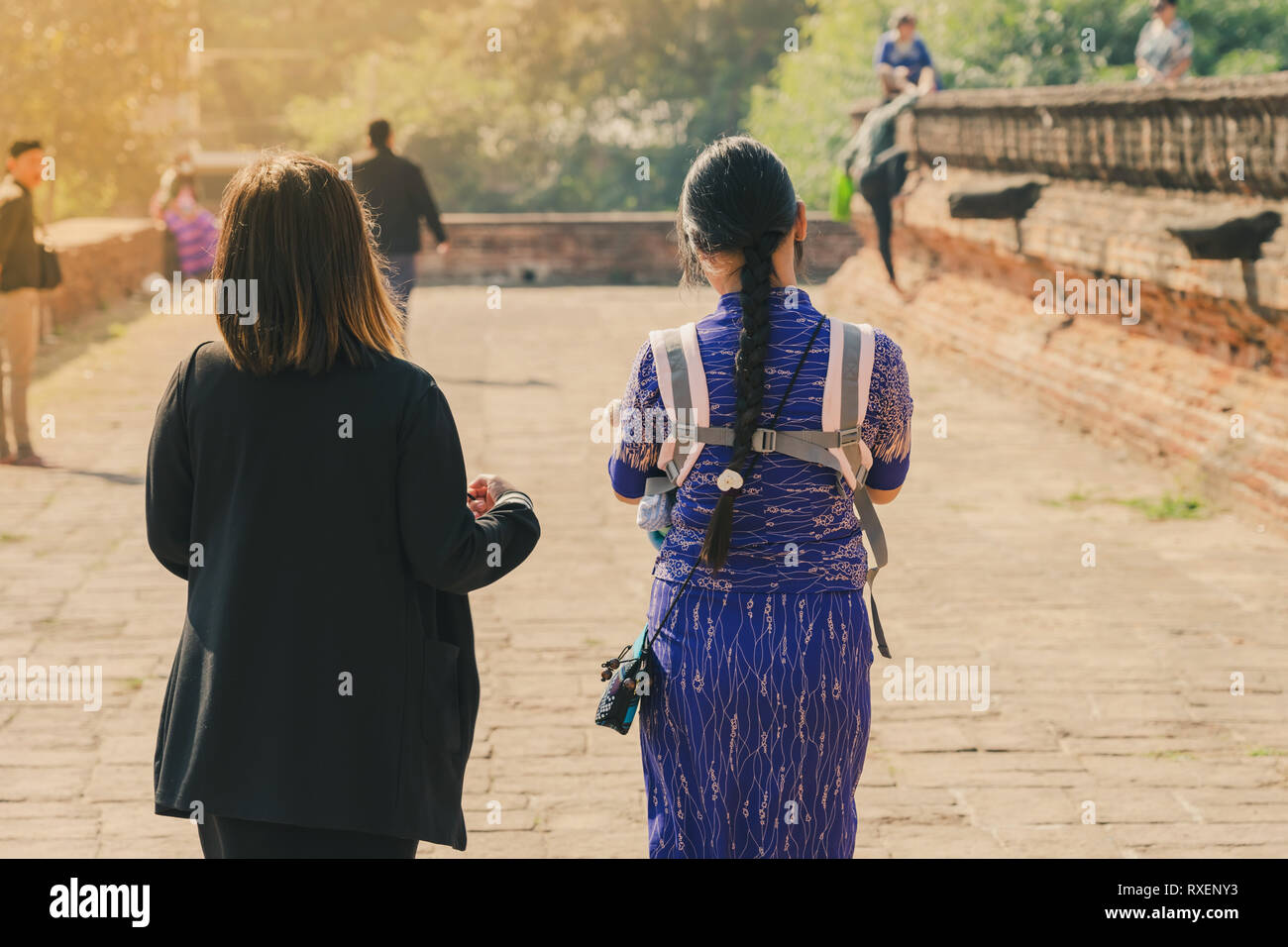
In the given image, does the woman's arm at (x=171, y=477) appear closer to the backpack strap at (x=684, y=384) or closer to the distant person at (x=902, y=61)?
the backpack strap at (x=684, y=384)

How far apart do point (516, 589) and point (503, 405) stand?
14.9ft

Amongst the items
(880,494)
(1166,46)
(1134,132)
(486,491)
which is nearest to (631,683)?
(486,491)

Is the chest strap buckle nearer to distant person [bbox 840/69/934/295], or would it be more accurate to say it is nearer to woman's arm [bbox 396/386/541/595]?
woman's arm [bbox 396/386/541/595]

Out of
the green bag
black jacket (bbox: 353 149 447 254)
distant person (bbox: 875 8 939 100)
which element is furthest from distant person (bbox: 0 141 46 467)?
the green bag

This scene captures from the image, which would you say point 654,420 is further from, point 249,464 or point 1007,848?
point 1007,848

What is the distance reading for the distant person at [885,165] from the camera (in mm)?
15039

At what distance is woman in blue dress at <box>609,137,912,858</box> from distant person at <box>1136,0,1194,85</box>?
10.9m

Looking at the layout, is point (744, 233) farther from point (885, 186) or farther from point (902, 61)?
point (902, 61)

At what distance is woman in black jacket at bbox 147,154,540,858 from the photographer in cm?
244

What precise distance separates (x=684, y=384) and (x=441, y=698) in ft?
2.14

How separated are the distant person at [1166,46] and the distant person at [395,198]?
5.87 m

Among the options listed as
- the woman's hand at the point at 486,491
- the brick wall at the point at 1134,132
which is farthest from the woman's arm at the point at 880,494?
the brick wall at the point at 1134,132

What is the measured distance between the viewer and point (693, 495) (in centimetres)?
269

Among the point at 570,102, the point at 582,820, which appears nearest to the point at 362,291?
the point at 582,820
